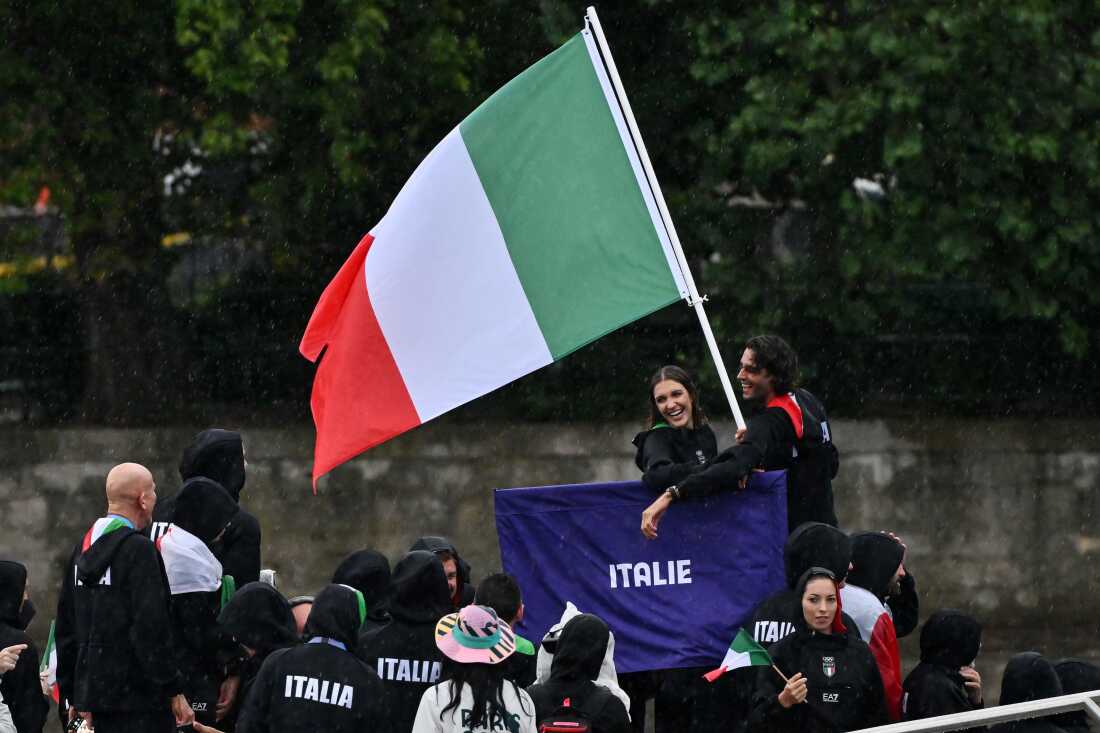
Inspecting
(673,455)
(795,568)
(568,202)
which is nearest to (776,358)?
(673,455)

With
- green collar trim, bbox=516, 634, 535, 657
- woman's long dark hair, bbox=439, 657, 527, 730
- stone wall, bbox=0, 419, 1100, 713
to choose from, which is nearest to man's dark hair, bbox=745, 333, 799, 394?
green collar trim, bbox=516, 634, 535, 657

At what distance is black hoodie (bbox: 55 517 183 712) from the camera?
705cm

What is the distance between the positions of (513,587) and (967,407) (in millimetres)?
7397

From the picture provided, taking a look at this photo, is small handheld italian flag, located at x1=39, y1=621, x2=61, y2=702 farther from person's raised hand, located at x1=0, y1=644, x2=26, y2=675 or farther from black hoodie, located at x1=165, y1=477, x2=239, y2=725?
black hoodie, located at x1=165, y1=477, x2=239, y2=725

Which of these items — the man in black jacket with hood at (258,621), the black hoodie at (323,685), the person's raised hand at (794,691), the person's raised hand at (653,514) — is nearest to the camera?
the black hoodie at (323,685)

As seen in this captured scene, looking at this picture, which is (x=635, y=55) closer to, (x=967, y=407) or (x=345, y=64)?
(x=345, y=64)

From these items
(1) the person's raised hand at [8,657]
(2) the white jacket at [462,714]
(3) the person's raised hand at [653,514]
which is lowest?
(2) the white jacket at [462,714]

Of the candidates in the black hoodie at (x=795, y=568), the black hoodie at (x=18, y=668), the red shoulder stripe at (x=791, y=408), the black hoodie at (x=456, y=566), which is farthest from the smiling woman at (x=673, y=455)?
the black hoodie at (x=18, y=668)

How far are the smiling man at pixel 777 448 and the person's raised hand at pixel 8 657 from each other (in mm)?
2673

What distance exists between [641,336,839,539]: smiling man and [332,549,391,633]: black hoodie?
1.12 meters

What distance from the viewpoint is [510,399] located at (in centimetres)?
1399

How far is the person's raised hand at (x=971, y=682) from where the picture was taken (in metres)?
7.00

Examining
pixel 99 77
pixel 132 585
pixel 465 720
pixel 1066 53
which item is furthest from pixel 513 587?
pixel 99 77

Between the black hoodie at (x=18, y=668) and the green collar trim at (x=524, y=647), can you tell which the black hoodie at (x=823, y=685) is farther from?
the black hoodie at (x=18, y=668)
